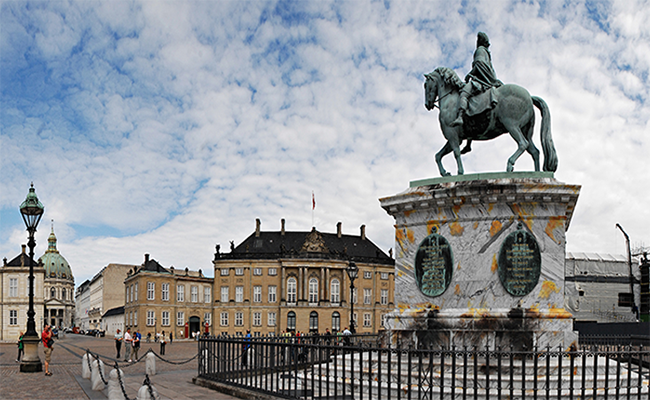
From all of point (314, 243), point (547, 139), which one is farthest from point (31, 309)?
point (314, 243)

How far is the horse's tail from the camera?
38.0 ft

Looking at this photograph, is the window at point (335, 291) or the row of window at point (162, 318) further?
the window at point (335, 291)

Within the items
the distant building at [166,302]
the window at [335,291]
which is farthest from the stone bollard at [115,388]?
the window at [335,291]

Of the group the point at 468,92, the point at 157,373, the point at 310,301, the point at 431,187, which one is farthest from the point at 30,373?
the point at 310,301

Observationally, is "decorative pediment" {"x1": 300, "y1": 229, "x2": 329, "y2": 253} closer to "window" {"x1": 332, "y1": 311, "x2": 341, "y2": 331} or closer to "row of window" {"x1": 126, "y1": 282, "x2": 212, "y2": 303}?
"window" {"x1": 332, "y1": 311, "x2": 341, "y2": 331}

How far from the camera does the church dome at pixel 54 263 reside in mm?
179500

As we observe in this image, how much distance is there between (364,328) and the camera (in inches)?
3088

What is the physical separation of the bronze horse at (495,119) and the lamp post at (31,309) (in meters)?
14.3

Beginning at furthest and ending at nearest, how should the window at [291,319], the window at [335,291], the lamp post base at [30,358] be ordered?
the window at [335,291] < the window at [291,319] < the lamp post base at [30,358]

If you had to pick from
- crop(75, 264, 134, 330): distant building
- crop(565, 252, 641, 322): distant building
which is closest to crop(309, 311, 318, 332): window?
crop(565, 252, 641, 322): distant building

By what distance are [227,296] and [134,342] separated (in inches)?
2133

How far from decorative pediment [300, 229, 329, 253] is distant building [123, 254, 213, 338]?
1436 centimetres

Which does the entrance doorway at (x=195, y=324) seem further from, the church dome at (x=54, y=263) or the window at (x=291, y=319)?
the church dome at (x=54, y=263)

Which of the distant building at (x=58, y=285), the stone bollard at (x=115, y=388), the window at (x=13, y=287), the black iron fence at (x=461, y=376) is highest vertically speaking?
the black iron fence at (x=461, y=376)
